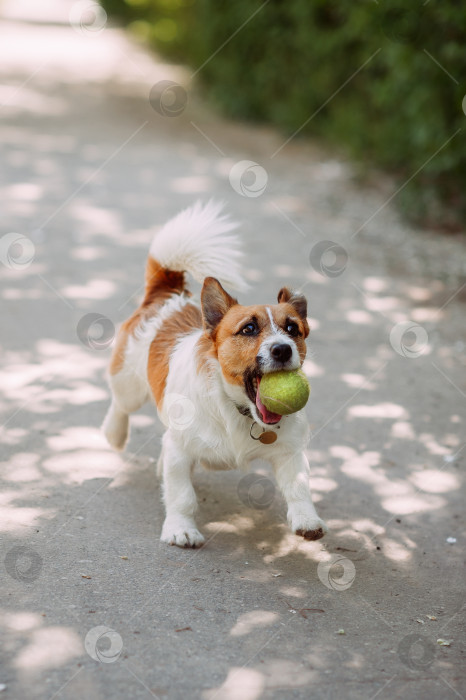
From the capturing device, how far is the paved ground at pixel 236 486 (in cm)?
344

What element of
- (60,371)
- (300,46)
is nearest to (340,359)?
(60,371)

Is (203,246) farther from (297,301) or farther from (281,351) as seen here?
(281,351)

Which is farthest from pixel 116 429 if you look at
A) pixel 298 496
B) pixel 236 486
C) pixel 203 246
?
pixel 298 496

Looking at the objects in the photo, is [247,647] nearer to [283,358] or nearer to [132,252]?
[283,358]

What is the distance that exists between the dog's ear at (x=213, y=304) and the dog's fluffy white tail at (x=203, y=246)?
527 mm

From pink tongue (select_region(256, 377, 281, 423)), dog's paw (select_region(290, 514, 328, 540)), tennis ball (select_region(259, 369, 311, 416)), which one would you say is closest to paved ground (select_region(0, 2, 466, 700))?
dog's paw (select_region(290, 514, 328, 540))

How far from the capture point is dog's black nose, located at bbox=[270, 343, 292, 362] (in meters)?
3.85

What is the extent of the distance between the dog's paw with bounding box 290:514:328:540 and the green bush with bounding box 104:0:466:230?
6.46 metres

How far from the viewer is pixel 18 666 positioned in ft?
10.6

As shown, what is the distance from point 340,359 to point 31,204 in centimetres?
483

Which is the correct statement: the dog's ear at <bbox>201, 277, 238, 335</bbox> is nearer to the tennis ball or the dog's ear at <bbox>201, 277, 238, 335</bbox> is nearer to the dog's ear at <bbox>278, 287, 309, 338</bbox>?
the dog's ear at <bbox>278, 287, 309, 338</bbox>

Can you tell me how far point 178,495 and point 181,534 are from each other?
206 mm

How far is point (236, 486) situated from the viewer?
511cm

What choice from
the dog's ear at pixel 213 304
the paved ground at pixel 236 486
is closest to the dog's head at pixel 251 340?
the dog's ear at pixel 213 304
